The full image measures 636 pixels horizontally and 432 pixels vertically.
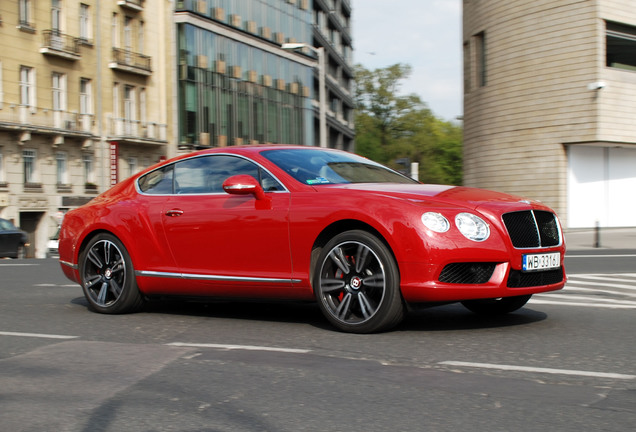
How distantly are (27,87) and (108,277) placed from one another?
32.6 metres

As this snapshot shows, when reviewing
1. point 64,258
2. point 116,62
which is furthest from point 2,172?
point 64,258

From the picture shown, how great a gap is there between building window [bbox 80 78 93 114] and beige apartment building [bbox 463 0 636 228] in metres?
18.7

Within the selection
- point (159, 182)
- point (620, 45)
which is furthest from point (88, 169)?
point (159, 182)

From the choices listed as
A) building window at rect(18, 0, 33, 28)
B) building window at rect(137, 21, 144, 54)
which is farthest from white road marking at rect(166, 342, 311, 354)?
building window at rect(137, 21, 144, 54)

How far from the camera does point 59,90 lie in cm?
3959

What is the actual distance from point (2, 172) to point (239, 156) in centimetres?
3188

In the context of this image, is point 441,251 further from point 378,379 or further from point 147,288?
point 147,288

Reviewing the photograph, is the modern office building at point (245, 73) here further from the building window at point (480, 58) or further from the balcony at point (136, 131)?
the building window at point (480, 58)

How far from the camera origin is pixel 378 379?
15.3 feet

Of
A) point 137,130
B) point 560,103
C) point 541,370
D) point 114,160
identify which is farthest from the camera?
point 137,130

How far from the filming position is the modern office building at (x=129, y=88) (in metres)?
37.4

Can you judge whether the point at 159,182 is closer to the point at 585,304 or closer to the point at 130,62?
the point at 585,304

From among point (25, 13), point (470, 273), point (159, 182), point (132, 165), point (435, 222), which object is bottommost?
point (470, 273)

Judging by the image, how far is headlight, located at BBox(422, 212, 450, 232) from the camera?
593 cm
